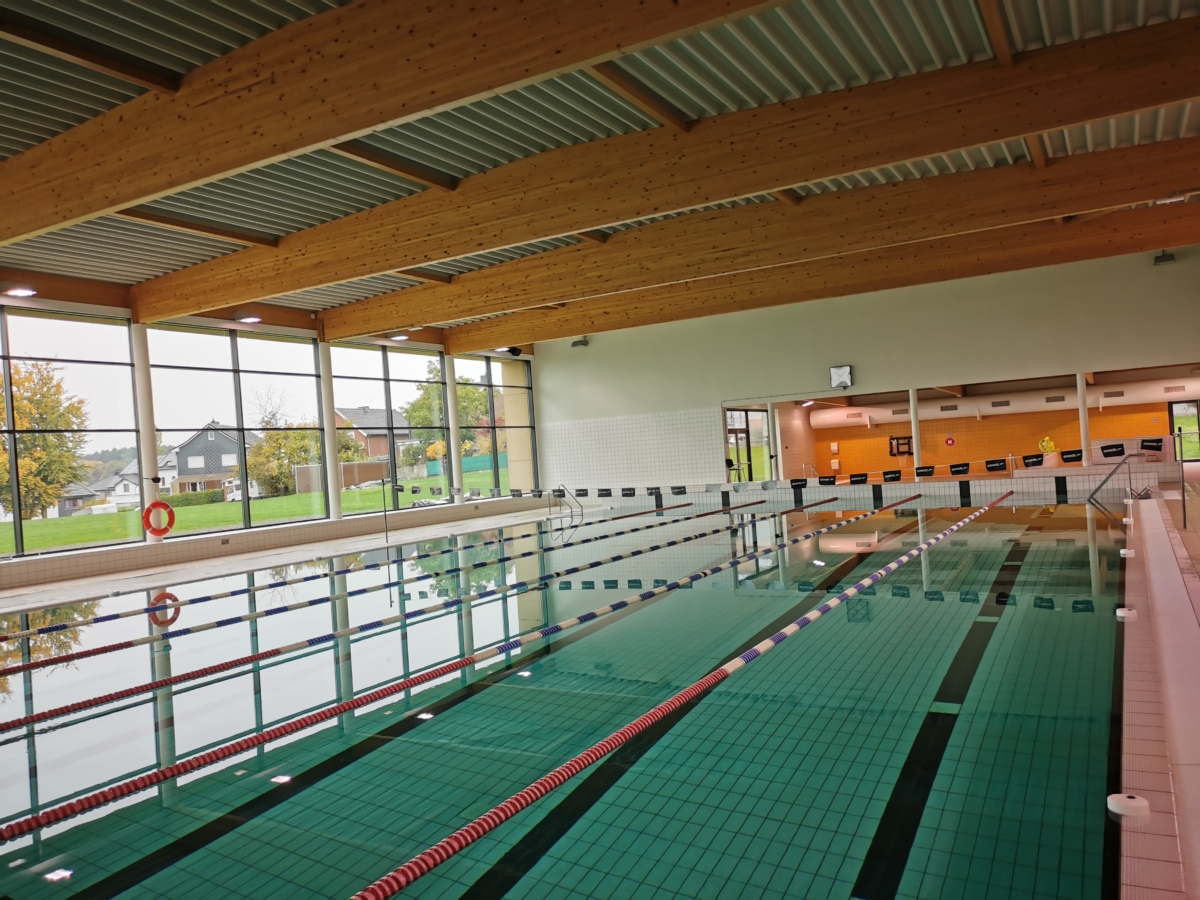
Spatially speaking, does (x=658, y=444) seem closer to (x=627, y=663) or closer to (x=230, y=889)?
(x=627, y=663)

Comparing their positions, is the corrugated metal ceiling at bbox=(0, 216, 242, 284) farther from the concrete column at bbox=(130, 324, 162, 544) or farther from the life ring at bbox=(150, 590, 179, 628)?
the life ring at bbox=(150, 590, 179, 628)

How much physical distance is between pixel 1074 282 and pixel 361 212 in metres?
11.8

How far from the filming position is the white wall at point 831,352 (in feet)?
44.3

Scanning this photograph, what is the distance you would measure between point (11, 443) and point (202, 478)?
2.76 m

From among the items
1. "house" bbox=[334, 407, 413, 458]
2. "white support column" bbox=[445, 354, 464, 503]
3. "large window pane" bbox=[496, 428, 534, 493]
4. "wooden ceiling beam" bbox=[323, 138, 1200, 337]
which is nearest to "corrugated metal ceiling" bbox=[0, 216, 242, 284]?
"wooden ceiling beam" bbox=[323, 138, 1200, 337]

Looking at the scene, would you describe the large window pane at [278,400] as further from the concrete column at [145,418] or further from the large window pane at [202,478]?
the concrete column at [145,418]

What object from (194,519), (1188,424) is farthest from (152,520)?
(1188,424)

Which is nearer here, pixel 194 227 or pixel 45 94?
pixel 45 94

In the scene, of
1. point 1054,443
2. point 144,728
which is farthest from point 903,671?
point 1054,443

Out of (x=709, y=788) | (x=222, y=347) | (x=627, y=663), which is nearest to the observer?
(x=709, y=788)

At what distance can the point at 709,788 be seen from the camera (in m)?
3.12

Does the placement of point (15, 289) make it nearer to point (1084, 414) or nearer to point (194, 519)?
point (194, 519)

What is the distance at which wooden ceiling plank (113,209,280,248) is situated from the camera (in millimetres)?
8273

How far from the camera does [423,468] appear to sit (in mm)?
16766
